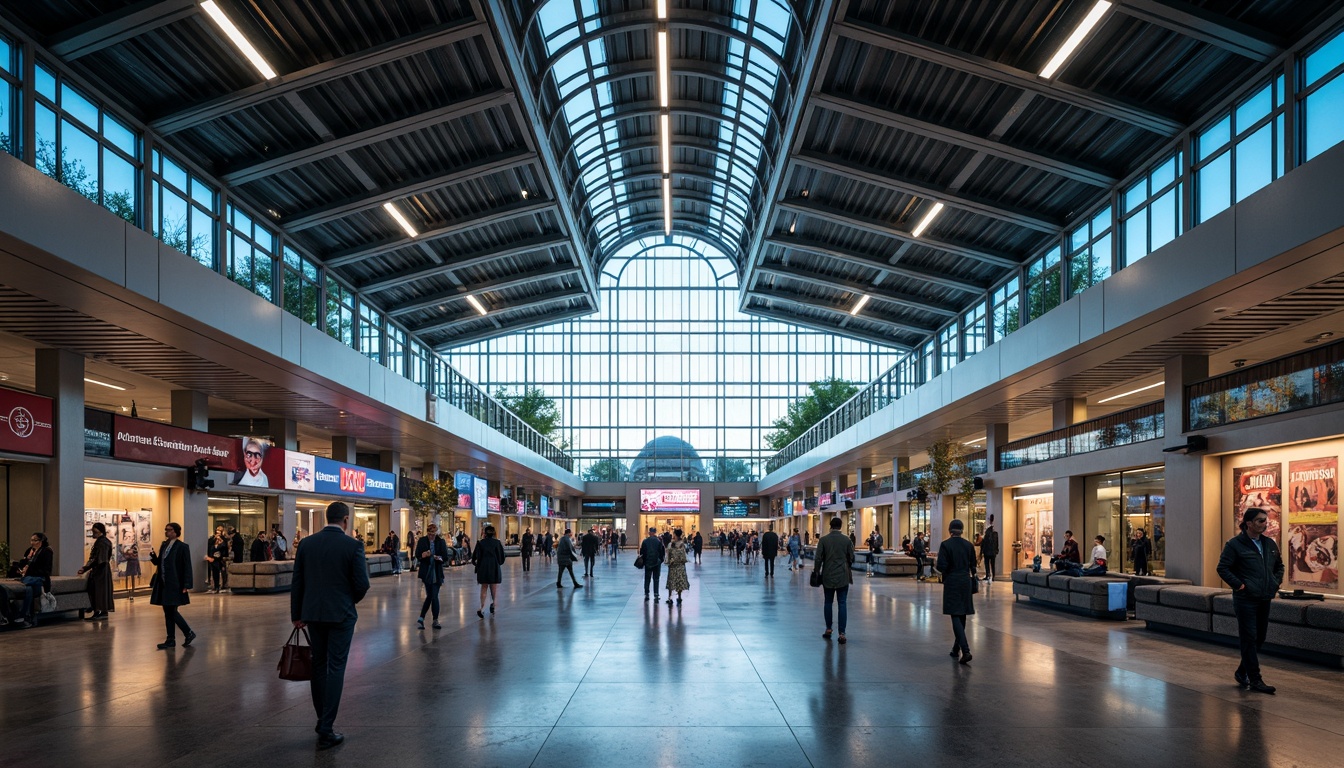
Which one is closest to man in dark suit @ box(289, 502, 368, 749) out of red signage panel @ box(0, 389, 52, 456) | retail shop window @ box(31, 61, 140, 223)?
retail shop window @ box(31, 61, 140, 223)

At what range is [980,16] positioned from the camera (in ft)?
49.2

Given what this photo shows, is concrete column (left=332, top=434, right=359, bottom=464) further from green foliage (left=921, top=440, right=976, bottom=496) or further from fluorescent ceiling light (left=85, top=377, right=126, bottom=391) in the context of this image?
green foliage (left=921, top=440, right=976, bottom=496)

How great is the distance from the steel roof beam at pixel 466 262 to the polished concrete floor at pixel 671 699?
15.1 meters

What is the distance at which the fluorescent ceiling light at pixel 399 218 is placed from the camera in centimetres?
2271

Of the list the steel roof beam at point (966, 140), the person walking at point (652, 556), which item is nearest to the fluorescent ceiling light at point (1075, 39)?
the steel roof beam at point (966, 140)

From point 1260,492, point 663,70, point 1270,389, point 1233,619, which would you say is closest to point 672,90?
point 663,70

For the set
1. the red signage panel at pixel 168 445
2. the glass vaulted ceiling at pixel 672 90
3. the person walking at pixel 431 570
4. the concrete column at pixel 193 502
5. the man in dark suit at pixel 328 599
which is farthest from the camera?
the glass vaulted ceiling at pixel 672 90

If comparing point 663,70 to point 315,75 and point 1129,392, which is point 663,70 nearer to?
point 315,75

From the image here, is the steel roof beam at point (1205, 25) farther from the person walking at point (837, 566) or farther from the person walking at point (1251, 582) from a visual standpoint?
the person walking at point (837, 566)

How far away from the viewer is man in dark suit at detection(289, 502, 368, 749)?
666cm

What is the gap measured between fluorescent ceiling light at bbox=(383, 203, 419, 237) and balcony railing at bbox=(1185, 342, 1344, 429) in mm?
17791

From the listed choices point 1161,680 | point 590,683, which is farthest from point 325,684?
point 1161,680

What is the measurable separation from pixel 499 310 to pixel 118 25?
2433cm

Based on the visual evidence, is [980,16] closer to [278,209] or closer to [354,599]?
[354,599]
